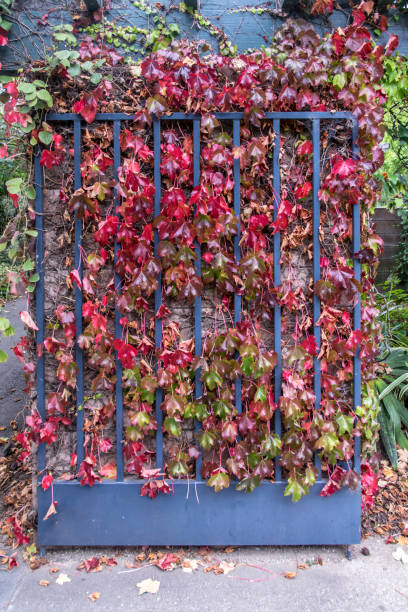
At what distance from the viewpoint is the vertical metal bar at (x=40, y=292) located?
91.1 inches

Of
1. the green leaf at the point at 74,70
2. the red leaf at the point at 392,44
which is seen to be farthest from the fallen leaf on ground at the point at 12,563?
the red leaf at the point at 392,44

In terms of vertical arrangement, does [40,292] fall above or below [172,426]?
above

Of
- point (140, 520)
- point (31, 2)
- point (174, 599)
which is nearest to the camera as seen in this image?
point (174, 599)

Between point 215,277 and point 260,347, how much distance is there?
0.48 meters

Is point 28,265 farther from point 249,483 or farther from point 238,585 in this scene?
point 238,585

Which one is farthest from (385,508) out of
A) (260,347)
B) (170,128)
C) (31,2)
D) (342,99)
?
(31,2)

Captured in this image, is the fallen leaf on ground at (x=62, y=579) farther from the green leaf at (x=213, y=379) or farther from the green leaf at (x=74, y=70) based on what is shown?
the green leaf at (x=74, y=70)

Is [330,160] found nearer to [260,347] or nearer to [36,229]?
[260,347]

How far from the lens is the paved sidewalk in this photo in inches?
81.1

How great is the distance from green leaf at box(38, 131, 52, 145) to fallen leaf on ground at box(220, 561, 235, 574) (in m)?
2.50

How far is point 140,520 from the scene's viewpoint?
239 cm

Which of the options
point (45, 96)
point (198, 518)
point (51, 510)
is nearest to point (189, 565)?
point (198, 518)

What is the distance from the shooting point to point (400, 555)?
237cm

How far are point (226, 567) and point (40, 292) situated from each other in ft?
6.06
